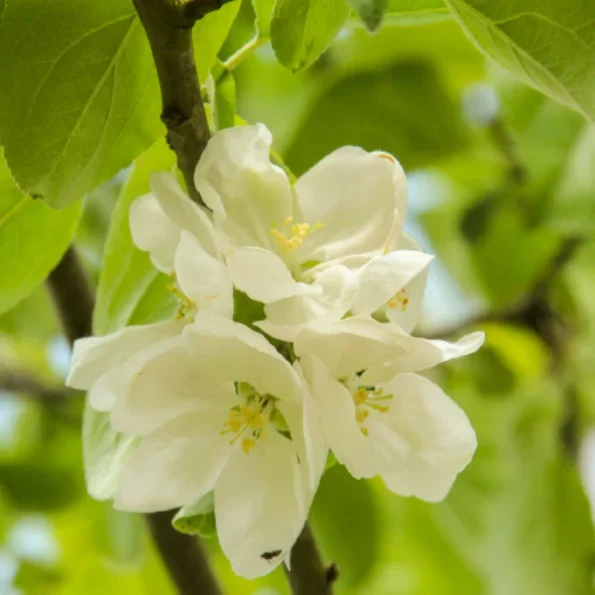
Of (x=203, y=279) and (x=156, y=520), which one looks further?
(x=156, y=520)

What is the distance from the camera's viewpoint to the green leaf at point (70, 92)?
0.40 meters

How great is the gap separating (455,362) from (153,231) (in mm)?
984

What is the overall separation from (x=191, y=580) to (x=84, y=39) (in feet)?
1.36

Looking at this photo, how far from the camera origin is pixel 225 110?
1.50 feet

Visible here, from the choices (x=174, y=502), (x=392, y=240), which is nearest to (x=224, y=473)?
(x=174, y=502)

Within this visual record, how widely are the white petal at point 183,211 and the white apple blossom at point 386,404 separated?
0.06 meters

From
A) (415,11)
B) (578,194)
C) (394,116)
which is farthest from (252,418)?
(394,116)

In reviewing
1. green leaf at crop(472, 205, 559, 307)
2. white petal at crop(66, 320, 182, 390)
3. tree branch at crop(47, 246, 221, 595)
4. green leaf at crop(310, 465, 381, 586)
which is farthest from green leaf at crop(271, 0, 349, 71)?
green leaf at crop(472, 205, 559, 307)

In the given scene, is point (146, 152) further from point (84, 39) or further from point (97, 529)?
point (97, 529)

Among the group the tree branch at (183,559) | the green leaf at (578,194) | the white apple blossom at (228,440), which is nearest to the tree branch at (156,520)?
the tree branch at (183,559)

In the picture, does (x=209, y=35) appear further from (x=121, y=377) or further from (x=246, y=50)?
(x=121, y=377)

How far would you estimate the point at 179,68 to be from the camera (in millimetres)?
378

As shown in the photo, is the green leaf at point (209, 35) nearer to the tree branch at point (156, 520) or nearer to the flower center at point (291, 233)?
the flower center at point (291, 233)

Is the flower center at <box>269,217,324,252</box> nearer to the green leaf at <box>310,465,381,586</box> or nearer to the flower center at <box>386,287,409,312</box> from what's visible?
the flower center at <box>386,287,409,312</box>
